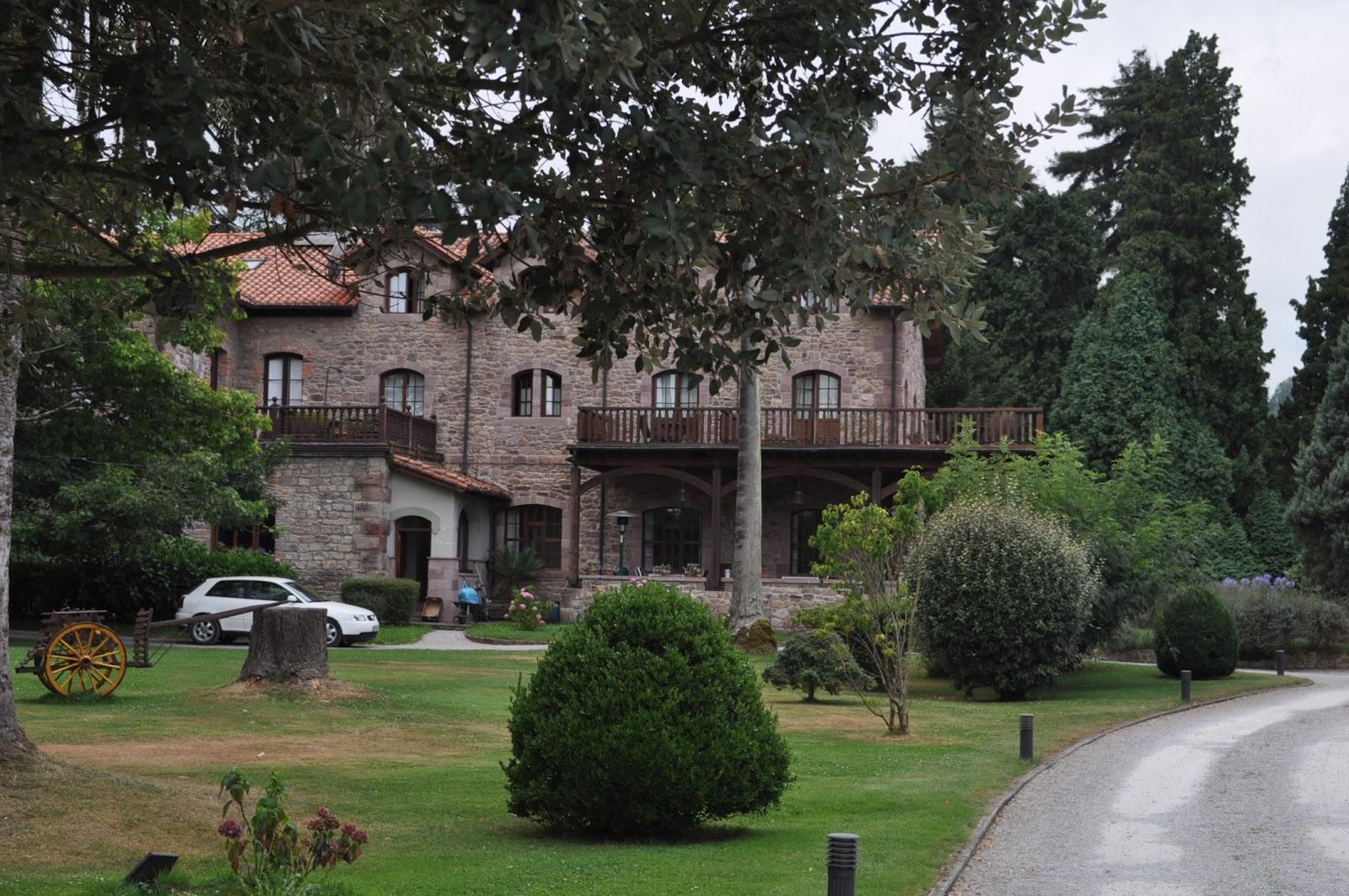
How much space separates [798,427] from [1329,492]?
12065mm

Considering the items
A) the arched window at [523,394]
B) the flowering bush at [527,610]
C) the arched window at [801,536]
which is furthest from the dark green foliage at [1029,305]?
the flowering bush at [527,610]

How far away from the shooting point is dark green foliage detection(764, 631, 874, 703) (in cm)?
1838

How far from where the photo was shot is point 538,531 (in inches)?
1435

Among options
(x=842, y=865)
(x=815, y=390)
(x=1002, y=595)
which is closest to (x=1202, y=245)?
(x=815, y=390)

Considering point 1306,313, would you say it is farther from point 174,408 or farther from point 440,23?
point 440,23

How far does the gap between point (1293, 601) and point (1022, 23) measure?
78.1ft

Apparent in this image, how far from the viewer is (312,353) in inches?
1442

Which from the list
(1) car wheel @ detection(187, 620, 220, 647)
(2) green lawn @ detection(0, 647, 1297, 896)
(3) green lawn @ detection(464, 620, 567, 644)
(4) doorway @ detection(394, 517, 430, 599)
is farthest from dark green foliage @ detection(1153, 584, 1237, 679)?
(4) doorway @ detection(394, 517, 430, 599)

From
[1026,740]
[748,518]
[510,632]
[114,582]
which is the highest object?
[748,518]

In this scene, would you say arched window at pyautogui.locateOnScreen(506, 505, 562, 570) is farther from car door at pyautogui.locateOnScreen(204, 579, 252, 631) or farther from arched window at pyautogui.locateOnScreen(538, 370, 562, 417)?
car door at pyautogui.locateOnScreen(204, 579, 252, 631)

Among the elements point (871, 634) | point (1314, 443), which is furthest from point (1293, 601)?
point (871, 634)

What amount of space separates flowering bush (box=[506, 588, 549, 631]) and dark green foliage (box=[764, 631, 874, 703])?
1281cm

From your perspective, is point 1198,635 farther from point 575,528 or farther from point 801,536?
point 575,528

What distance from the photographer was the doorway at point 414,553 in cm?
3422
